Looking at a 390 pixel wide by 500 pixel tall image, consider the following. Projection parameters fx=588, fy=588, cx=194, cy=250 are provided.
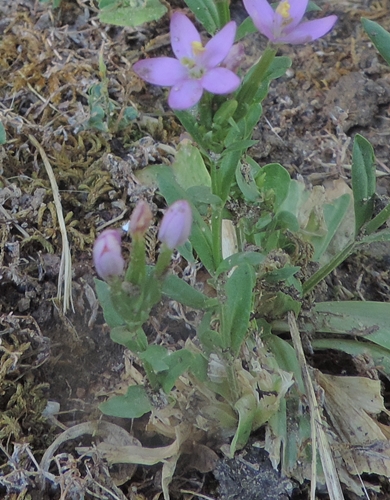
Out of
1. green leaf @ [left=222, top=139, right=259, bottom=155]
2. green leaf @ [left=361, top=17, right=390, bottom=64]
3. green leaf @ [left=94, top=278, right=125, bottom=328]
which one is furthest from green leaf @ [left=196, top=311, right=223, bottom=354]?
green leaf @ [left=361, top=17, right=390, bottom=64]

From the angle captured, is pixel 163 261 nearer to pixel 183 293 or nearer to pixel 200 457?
pixel 183 293

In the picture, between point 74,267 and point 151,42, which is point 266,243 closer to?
point 74,267

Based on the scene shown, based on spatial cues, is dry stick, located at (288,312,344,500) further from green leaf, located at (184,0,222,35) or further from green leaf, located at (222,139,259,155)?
green leaf, located at (184,0,222,35)

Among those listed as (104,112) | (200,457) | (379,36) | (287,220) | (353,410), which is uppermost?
(379,36)

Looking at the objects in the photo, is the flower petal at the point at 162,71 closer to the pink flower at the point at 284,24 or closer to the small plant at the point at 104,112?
the pink flower at the point at 284,24

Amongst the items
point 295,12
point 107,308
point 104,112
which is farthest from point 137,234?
point 104,112

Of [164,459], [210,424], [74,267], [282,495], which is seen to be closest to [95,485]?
[164,459]
